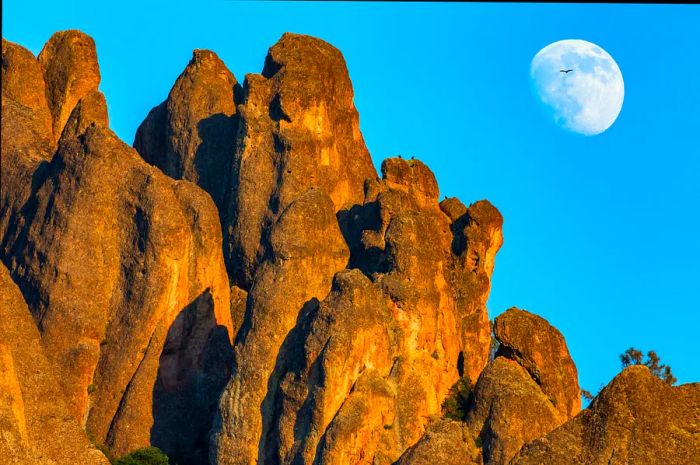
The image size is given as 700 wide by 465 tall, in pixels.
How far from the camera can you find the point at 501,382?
193ft

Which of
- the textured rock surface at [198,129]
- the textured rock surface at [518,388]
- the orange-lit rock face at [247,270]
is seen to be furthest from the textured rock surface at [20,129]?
the textured rock surface at [518,388]

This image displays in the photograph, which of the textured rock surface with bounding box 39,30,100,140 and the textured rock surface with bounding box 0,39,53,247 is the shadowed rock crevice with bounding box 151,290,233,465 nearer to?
the textured rock surface with bounding box 0,39,53,247

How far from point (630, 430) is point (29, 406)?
22.6 metres

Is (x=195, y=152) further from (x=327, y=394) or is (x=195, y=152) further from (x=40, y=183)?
(x=327, y=394)

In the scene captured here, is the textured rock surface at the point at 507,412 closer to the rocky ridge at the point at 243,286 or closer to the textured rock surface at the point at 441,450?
the rocky ridge at the point at 243,286

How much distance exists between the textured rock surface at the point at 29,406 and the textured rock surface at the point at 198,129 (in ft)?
98.7

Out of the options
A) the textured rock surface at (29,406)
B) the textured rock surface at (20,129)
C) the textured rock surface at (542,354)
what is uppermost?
the textured rock surface at (20,129)

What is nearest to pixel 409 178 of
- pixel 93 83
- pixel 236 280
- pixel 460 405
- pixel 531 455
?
pixel 236 280

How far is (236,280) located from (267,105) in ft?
36.2

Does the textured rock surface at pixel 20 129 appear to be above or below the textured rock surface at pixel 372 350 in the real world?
above

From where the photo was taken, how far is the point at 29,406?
159ft

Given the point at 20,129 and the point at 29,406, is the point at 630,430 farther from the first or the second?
the point at 20,129

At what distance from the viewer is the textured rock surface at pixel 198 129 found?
83188 millimetres

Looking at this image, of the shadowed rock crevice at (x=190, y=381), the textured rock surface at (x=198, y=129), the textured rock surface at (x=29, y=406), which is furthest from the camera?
the textured rock surface at (x=198, y=129)
